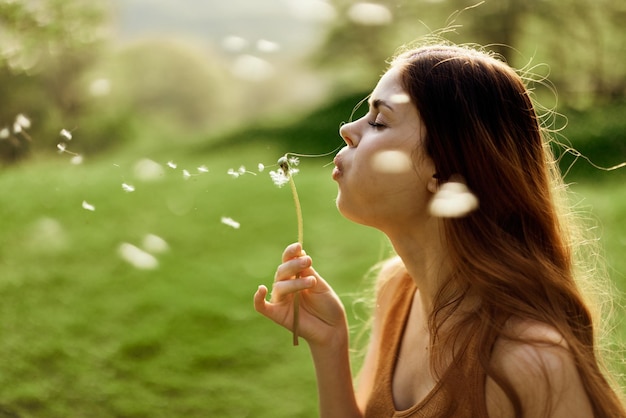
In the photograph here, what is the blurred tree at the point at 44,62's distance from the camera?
3.58 m

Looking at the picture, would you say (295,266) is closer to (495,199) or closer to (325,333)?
(325,333)

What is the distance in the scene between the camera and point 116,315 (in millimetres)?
4473

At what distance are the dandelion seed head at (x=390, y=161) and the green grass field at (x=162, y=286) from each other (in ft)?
5.57

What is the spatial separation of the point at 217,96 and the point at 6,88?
339cm

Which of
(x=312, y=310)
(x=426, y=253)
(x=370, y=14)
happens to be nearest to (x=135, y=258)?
(x=312, y=310)

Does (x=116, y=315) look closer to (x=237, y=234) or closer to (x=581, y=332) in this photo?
(x=237, y=234)

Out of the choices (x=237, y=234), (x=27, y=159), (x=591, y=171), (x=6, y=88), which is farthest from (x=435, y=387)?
(x=6, y=88)

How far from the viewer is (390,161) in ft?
6.01

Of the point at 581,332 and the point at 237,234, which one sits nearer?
the point at 581,332

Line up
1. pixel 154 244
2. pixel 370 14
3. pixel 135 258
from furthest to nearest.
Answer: pixel 370 14 → pixel 154 244 → pixel 135 258

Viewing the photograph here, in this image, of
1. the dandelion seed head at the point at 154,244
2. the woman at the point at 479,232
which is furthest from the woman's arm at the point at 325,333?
the dandelion seed head at the point at 154,244

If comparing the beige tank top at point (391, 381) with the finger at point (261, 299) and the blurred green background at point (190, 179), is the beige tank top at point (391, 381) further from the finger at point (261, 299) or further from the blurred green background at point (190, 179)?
the blurred green background at point (190, 179)

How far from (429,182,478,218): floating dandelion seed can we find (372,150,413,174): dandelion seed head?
0.11 meters

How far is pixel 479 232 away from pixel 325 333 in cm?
60
